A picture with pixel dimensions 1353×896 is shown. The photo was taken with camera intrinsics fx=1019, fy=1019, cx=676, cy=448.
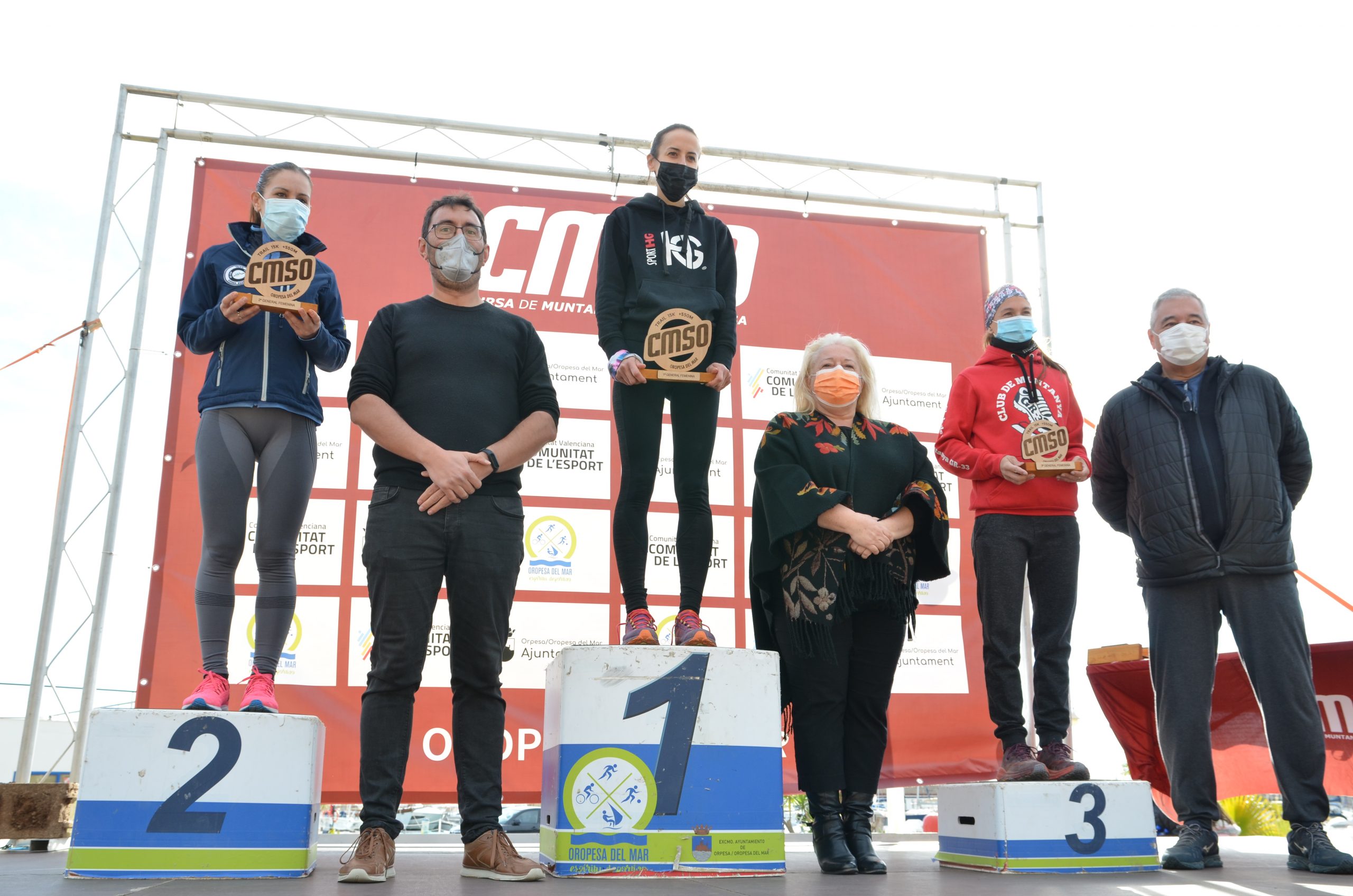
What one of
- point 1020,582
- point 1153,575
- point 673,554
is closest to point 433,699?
point 673,554

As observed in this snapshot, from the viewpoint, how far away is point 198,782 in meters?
2.23

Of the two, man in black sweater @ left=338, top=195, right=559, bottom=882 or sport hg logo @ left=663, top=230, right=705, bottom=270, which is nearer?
man in black sweater @ left=338, top=195, right=559, bottom=882

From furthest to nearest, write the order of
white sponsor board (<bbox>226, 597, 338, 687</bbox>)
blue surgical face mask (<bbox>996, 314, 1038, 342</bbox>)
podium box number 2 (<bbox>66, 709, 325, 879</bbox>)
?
white sponsor board (<bbox>226, 597, 338, 687</bbox>) → blue surgical face mask (<bbox>996, 314, 1038, 342</bbox>) → podium box number 2 (<bbox>66, 709, 325, 879</bbox>)

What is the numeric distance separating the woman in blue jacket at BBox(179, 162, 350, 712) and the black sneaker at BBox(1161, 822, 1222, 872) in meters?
2.27

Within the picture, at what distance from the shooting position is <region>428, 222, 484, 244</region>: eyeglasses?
2.53 meters

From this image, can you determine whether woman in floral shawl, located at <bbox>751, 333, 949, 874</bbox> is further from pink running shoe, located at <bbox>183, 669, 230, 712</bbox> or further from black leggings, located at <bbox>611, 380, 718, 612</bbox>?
pink running shoe, located at <bbox>183, 669, 230, 712</bbox>

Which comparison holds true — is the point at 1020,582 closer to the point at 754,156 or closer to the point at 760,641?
the point at 760,641

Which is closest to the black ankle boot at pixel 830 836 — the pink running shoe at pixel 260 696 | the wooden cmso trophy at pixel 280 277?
the pink running shoe at pixel 260 696

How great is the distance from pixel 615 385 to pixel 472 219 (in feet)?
1.93

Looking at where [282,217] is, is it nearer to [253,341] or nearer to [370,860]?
[253,341]

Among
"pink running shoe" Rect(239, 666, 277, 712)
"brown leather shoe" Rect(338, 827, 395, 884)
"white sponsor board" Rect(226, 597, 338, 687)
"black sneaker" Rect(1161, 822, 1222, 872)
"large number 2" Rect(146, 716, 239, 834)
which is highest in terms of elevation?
"white sponsor board" Rect(226, 597, 338, 687)

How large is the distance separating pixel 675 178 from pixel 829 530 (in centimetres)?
110

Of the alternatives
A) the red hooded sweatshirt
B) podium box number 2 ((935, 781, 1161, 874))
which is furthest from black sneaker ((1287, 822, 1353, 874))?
the red hooded sweatshirt

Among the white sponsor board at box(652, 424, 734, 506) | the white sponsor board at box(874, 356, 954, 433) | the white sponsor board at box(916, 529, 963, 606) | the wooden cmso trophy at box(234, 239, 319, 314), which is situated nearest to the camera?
the wooden cmso trophy at box(234, 239, 319, 314)
